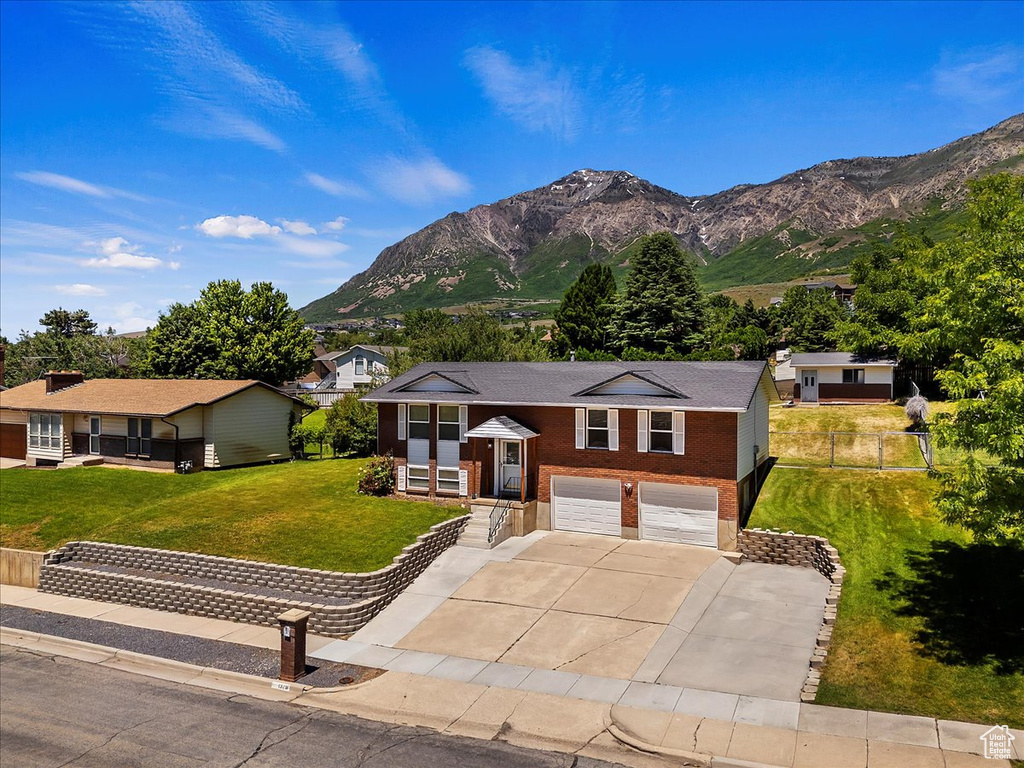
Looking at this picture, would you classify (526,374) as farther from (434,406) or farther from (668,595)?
(668,595)

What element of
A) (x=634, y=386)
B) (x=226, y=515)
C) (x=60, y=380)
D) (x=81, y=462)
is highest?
(x=60, y=380)

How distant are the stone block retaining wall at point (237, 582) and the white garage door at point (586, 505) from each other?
4.23 m

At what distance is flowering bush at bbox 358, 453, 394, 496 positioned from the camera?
91.8 feet

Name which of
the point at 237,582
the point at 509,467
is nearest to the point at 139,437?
the point at 237,582

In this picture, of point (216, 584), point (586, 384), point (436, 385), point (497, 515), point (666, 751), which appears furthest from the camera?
point (436, 385)

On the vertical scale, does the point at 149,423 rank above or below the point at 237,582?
above

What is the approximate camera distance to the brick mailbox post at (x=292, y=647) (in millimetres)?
15305

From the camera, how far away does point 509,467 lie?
2684cm

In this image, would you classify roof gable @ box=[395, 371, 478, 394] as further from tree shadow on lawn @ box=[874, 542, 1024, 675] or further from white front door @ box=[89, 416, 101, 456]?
white front door @ box=[89, 416, 101, 456]

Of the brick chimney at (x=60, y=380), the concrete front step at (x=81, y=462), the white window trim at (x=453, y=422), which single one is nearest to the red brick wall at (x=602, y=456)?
the white window trim at (x=453, y=422)

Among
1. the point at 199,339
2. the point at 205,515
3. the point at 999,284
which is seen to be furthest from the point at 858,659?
the point at 199,339

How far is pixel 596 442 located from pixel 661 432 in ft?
8.20

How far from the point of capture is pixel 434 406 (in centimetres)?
2803

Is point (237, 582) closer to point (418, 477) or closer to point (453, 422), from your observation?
point (418, 477)
